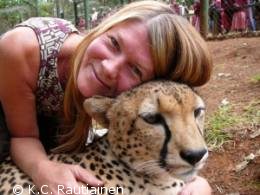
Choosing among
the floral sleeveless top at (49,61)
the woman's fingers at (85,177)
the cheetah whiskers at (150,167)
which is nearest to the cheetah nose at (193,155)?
the cheetah whiskers at (150,167)

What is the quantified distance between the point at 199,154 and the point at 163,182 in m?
0.27

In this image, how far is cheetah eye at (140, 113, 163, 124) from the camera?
55.0 inches

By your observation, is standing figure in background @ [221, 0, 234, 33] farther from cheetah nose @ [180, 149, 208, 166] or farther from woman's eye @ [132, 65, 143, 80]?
cheetah nose @ [180, 149, 208, 166]

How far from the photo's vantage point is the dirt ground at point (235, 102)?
231 centimetres

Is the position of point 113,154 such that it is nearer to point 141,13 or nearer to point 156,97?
point 156,97

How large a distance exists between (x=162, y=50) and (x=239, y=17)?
445 cm

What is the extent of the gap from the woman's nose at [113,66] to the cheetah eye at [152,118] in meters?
0.14

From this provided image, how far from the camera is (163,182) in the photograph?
1.55m

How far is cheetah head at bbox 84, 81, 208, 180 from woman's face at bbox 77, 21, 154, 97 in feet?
0.10

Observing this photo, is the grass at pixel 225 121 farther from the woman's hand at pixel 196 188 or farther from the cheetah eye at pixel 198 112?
the cheetah eye at pixel 198 112

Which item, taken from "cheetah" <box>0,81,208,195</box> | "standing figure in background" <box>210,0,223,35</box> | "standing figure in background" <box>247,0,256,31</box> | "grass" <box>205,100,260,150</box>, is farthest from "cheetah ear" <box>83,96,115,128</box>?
"standing figure in background" <box>210,0,223,35</box>

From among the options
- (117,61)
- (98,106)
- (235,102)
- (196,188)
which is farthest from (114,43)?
(235,102)

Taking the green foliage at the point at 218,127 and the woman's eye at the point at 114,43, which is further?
the green foliage at the point at 218,127

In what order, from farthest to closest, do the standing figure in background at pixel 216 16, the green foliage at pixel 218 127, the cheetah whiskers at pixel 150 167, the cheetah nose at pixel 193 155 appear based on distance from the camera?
1. the standing figure in background at pixel 216 16
2. the green foliage at pixel 218 127
3. the cheetah whiskers at pixel 150 167
4. the cheetah nose at pixel 193 155
